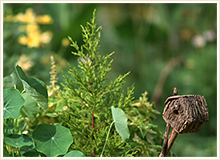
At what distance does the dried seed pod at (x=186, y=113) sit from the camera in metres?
0.29

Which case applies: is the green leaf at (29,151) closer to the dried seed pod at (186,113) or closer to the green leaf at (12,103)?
the green leaf at (12,103)

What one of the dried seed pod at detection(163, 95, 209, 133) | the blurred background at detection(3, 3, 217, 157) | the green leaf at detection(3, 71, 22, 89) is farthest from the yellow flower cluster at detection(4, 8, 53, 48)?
the dried seed pod at detection(163, 95, 209, 133)

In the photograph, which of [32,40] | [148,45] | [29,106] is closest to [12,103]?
[29,106]

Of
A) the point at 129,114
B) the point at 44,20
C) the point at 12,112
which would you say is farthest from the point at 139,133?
the point at 44,20

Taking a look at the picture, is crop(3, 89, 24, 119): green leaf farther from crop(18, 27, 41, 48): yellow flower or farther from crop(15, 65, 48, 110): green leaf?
crop(18, 27, 41, 48): yellow flower

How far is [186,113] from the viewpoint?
0.94 feet

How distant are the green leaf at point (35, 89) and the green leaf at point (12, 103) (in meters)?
0.02

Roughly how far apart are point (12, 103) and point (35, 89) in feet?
0.12

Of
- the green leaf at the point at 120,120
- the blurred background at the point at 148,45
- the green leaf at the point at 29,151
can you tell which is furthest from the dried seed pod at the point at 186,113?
the blurred background at the point at 148,45

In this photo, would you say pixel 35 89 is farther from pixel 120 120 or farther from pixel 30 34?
pixel 30 34

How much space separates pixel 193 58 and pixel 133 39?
21.3 inches

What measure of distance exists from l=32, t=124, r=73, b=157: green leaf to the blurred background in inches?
34.3

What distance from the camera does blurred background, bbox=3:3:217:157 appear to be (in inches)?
51.3

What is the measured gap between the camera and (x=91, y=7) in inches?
71.8
